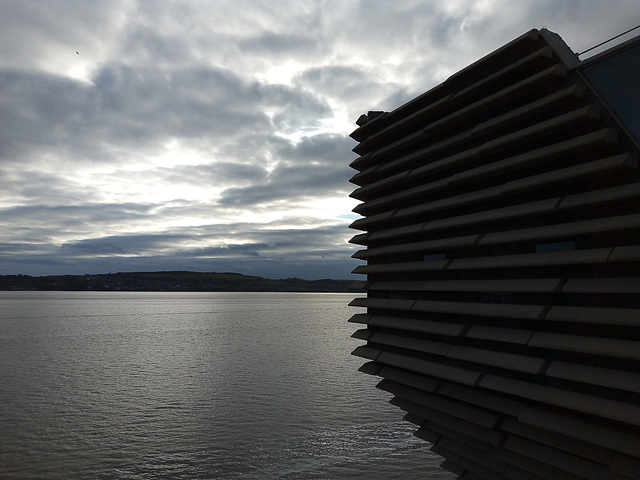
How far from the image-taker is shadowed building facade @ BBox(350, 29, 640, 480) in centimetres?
444

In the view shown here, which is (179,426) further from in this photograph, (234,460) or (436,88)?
(436,88)

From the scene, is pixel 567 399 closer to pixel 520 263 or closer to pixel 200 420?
pixel 520 263

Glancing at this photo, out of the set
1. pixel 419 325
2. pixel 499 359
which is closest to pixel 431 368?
pixel 419 325

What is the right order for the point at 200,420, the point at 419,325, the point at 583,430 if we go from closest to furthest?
1. the point at 583,430
2. the point at 419,325
3. the point at 200,420

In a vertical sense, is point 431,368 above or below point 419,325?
below

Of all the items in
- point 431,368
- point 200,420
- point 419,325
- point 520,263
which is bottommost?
point 200,420

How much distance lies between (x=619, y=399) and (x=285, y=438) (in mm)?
17768

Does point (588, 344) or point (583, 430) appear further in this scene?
point (583, 430)

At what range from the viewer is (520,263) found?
5.27 meters

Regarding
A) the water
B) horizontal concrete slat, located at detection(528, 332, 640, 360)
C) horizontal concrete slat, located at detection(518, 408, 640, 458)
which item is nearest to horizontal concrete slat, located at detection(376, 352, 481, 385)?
horizontal concrete slat, located at detection(518, 408, 640, 458)

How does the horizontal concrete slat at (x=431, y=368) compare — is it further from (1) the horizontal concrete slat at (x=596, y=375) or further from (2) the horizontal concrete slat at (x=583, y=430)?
(1) the horizontal concrete slat at (x=596, y=375)

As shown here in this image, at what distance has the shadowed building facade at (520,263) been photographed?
444 cm

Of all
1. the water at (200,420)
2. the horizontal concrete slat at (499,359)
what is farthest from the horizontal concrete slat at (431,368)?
the water at (200,420)

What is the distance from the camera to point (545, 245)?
5.29 metres
